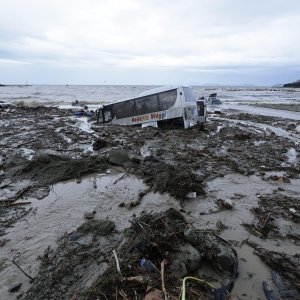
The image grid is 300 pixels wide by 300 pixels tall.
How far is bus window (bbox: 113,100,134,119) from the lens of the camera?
57.7 feet

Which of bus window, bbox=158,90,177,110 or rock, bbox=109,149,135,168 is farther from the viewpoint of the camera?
bus window, bbox=158,90,177,110

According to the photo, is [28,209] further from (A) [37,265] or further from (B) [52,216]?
(A) [37,265]

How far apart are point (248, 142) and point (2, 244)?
10.7 m

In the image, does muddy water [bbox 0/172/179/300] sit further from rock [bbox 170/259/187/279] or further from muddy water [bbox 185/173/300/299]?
rock [bbox 170/259/187/279]

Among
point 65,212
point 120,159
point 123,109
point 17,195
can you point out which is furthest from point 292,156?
point 123,109

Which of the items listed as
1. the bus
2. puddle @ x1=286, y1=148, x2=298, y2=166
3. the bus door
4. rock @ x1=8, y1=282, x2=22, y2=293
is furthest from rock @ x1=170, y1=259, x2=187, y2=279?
the bus door

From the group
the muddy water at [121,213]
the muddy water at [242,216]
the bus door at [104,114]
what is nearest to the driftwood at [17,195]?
the muddy water at [121,213]

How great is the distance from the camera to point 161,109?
16.1 meters

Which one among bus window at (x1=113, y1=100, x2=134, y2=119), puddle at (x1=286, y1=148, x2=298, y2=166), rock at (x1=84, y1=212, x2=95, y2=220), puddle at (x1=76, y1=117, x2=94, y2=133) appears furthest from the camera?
bus window at (x1=113, y1=100, x2=134, y2=119)

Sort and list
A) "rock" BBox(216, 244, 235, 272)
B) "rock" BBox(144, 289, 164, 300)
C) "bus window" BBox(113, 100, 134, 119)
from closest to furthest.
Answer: "rock" BBox(144, 289, 164, 300) < "rock" BBox(216, 244, 235, 272) < "bus window" BBox(113, 100, 134, 119)

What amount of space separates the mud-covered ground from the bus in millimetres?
5120

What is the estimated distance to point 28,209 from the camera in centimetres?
593

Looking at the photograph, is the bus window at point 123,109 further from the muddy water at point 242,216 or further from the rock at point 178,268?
the rock at point 178,268

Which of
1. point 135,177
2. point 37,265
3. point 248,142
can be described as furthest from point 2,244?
point 248,142
